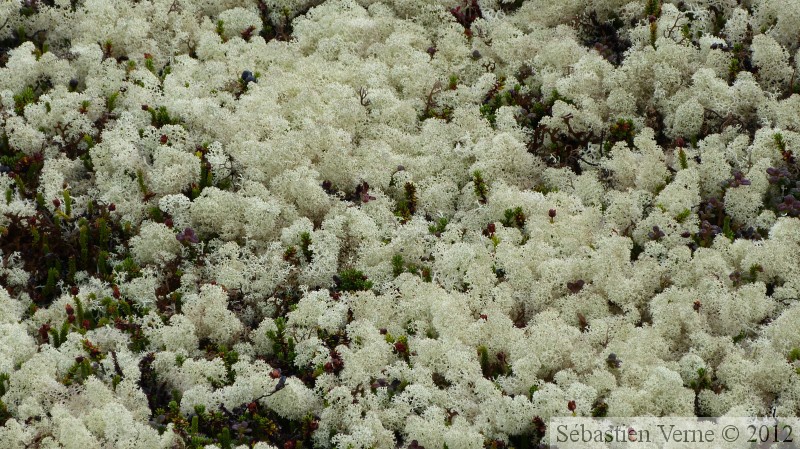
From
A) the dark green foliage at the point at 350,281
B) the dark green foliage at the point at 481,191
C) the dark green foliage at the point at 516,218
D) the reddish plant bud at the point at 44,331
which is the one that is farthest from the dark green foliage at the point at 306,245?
the reddish plant bud at the point at 44,331

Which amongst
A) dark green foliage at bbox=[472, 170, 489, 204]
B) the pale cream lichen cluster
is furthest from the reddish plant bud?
→ dark green foliage at bbox=[472, 170, 489, 204]

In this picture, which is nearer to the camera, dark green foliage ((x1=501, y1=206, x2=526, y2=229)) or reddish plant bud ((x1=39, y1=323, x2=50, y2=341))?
reddish plant bud ((x1=39, y1=323, x2=50, y2=341))

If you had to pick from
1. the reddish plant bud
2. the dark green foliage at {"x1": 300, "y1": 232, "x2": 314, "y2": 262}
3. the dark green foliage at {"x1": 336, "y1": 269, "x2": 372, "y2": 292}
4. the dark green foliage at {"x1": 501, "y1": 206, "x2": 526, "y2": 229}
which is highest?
the dark green foliage at {"x1": 501, "y1": 206, "x2": 526, "y2": 229}

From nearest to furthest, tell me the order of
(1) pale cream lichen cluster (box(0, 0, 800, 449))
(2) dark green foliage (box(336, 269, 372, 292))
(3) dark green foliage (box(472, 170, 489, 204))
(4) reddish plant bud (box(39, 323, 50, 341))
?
(1) pale cream lichen cluster (box(0, 0, 800, 449)), (4) reddish plant bud (box(39, 323, 50, 341)), (2) dark green foliage (box(336, 269, 372, 292)), (3) dark green foliage (box(472, 170, 489, 204))

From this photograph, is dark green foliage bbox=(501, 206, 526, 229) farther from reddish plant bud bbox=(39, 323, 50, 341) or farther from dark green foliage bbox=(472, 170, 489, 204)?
reddish plant bud bbox=(39, 323, 50, 341)

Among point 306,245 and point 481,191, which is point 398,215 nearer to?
point 481,191

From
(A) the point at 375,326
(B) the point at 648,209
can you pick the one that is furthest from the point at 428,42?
(A) the point at 375,326

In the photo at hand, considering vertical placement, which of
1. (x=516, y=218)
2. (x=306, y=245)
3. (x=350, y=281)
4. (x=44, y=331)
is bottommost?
(x=44, y=331)

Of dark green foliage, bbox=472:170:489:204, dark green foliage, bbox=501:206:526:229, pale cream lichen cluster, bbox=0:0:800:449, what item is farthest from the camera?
dark green foliage, bbox=472:170:489:204

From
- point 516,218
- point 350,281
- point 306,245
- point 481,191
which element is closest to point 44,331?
point 306,245

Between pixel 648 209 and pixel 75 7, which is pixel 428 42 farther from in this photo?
pixel 75 7

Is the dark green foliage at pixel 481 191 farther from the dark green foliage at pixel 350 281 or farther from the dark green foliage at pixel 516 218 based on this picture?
the dark green foliage at pixel 350 281

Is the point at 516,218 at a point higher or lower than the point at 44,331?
higher
